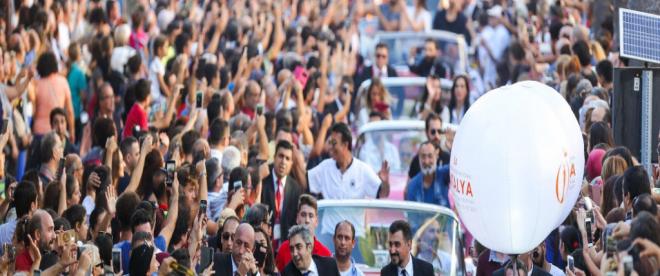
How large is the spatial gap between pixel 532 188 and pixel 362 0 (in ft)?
81.8

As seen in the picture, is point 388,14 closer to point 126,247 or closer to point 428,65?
point 428,65

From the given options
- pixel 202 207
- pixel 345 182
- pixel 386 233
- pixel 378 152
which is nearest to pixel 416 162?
pixel 345 182

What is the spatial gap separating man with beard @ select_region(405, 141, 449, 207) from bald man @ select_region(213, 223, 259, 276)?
3.99 meters

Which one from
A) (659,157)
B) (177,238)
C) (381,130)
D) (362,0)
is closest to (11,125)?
(381,130)

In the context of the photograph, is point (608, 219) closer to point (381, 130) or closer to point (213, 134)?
point (213, 134)

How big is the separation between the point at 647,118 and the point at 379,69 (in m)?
11.0

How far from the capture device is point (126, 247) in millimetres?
14164

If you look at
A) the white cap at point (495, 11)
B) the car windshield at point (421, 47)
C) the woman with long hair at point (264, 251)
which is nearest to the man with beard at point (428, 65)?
the car windshield at point (421, 47)

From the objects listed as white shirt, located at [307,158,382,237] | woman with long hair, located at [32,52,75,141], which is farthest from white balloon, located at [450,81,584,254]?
woman with long hair, located at [32,52,75,141]

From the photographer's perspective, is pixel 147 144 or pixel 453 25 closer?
pixel 147 144

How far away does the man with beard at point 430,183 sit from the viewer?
17672 millimetres

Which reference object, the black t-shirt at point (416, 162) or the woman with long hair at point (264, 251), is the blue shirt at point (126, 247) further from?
the black t-shirt at point (416, 162)

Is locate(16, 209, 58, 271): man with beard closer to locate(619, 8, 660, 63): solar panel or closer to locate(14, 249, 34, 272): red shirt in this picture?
locate(14, 249, 34, 272): red shirt

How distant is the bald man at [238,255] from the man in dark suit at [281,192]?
293 cm
